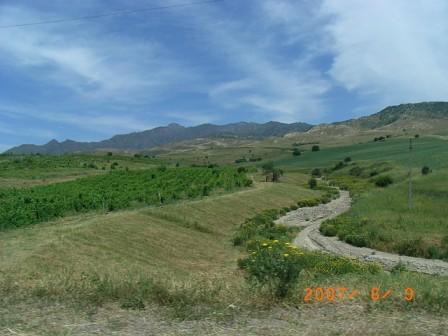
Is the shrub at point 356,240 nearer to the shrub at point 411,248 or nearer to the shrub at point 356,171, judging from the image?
the shrub at point 411,248

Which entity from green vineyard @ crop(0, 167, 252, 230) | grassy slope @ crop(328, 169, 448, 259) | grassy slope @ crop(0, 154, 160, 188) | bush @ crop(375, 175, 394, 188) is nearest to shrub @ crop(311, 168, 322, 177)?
bush @ crop(375, 175, 394, 188)

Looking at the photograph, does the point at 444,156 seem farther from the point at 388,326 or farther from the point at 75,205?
the point at 388,326

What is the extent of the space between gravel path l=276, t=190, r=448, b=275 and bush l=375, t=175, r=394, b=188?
58.6 feet

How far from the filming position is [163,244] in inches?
1188

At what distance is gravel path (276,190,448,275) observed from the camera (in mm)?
28625

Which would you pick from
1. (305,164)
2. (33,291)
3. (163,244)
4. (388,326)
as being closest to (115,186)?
(163,244)

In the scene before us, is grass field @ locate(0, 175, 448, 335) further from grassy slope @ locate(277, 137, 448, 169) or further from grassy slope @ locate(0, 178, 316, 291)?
grassy slope @ locate(277, 137, 448, 169)

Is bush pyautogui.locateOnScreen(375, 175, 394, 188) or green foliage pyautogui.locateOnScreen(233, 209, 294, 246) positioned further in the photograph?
bush pyautogui.locateOnScreen(375, 175, 394, 188)

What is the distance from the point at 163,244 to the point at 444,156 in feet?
217

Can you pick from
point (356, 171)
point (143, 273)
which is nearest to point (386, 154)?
point (356, 171)

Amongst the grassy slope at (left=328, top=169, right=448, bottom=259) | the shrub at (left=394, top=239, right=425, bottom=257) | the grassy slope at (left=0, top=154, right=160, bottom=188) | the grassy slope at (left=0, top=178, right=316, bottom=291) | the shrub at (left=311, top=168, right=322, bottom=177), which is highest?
the grassy slope at (left=0, top=154, right=160, bottom=188)

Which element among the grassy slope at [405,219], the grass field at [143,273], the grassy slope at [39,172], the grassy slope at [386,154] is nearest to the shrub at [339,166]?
the grassy slope at [386,154]

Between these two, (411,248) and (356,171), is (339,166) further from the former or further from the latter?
(411,248)

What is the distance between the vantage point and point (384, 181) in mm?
80688
